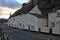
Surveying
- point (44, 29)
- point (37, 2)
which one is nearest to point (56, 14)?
point (44, 29)

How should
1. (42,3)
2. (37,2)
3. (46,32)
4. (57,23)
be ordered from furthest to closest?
(37,2), (42,3), (57,23), (46,32)

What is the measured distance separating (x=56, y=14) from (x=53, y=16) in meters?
1.57

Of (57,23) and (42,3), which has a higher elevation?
(42,3)

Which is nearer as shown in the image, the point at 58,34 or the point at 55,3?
the point at 58,34

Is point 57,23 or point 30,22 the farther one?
point 30,22

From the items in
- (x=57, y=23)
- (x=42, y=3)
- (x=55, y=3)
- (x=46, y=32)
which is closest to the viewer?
(x=46, y=32)

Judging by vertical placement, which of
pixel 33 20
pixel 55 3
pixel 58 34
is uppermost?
pixel 55 3

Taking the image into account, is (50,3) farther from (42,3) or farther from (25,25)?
(25,25)

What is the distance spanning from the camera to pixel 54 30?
1446 inches

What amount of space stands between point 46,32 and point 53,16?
839 cm

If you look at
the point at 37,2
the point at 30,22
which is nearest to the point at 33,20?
the point at 30,22

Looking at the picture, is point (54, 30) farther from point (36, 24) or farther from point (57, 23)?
point (36, 24)

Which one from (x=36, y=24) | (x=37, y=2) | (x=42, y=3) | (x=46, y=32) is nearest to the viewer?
(x=46, y=32)

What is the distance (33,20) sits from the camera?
5197 centimetres
